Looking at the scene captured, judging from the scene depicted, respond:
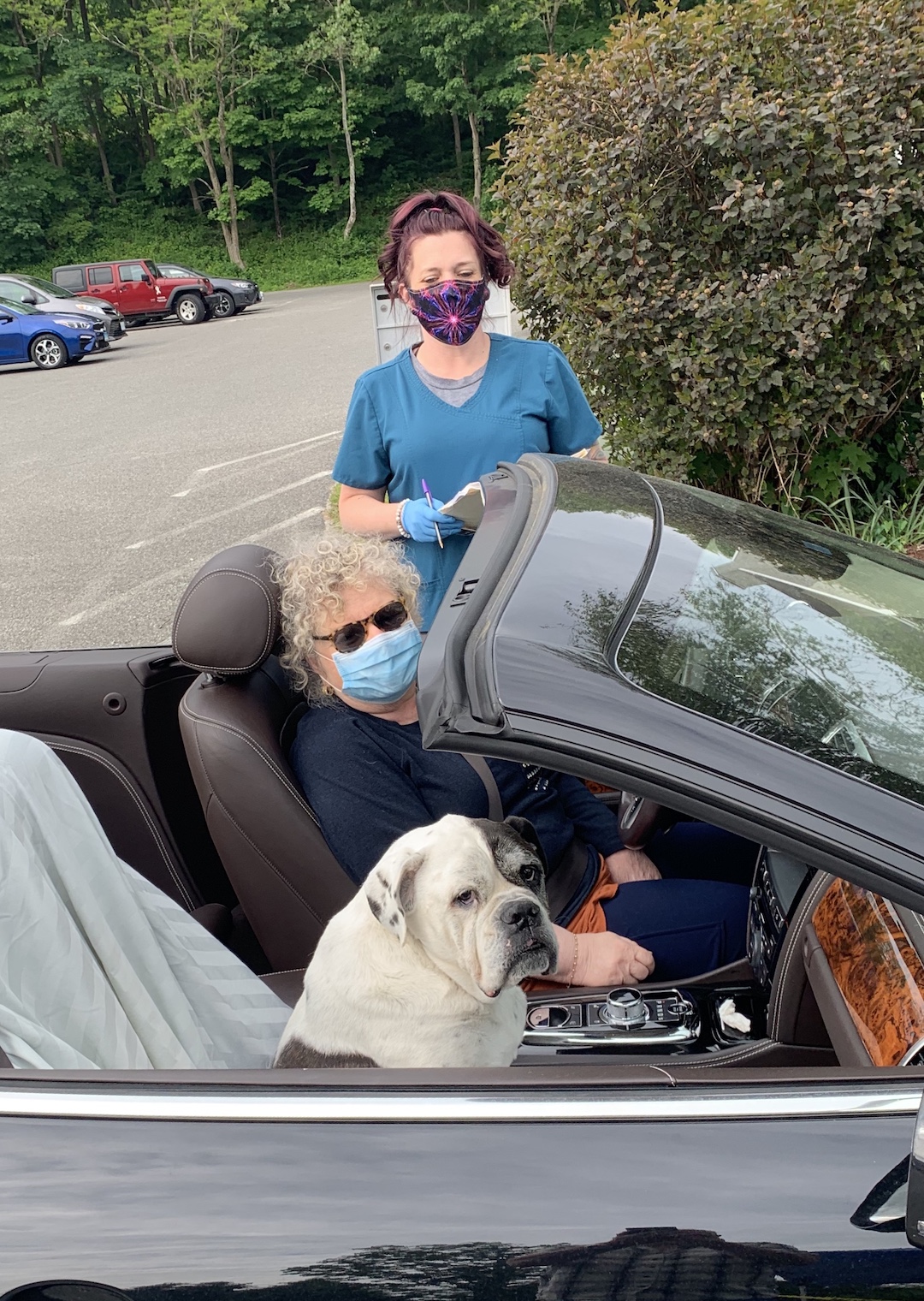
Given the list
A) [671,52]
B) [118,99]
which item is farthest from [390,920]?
[118,99]

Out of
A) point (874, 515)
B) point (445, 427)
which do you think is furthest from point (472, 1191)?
point (874, 515)

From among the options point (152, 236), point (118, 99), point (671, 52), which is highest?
point (671, 52)

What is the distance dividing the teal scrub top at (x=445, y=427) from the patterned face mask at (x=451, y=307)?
0.49 ft

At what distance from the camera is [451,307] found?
125 inches

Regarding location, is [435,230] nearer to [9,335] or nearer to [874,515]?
[874,515]

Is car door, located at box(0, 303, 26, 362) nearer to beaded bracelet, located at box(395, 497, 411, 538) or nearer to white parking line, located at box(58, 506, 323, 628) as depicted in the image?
white parking line, located at box(58, 506, 323, 628)

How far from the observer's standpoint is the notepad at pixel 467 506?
105 inches

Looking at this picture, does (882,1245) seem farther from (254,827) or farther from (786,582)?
(254,827)

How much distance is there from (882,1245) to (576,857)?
4.50 feet

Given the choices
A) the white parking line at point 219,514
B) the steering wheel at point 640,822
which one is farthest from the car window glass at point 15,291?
the steering wheel at point 640,822

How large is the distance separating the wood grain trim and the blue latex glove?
1574mm

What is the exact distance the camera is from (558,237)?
17.4ft

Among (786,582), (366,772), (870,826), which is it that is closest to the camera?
(870,826)

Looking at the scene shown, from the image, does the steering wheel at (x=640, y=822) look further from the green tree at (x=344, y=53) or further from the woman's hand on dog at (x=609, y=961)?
the green tree at (x=344, y=53)
